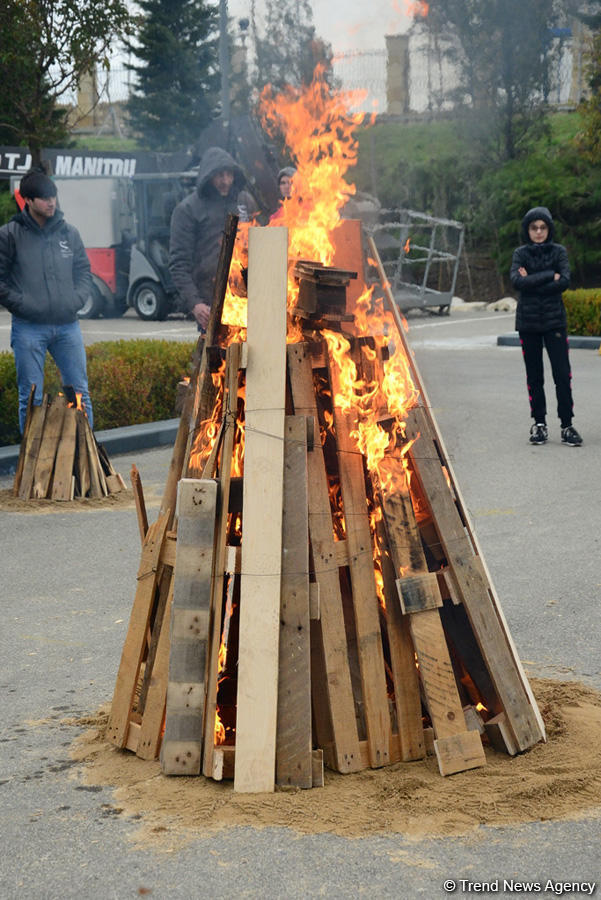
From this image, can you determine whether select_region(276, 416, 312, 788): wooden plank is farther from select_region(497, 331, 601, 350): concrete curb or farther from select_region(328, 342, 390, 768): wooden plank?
select_region(497, 331, 601, 350): concrete curb

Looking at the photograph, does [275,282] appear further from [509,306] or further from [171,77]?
[171,77]

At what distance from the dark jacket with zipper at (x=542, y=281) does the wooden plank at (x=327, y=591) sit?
693cm

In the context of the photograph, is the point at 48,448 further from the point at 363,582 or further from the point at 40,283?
the point at 363,582

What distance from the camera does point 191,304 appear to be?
9289 mm

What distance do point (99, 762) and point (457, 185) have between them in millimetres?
Answer: 29858

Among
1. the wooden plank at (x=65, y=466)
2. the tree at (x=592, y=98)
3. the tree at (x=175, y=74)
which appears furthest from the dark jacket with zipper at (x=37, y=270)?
the tree at (x=175, y=74)

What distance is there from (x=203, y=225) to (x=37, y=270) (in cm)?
133

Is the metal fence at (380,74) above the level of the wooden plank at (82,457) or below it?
above

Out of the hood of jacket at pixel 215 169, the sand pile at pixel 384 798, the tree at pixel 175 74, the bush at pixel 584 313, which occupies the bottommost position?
the sand pile at pixel 384 798

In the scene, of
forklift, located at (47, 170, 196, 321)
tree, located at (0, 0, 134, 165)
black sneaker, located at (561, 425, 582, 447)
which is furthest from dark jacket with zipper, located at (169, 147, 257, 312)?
forklift, located at (47, 170, 196, 321)

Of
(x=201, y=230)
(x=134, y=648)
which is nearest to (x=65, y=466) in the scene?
(x=201, y=230)

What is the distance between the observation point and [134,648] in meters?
4.23

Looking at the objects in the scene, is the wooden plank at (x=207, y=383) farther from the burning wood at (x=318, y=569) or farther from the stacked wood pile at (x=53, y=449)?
the stacked wood pile at (x=53, y=449)

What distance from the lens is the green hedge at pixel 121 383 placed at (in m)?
10.8
